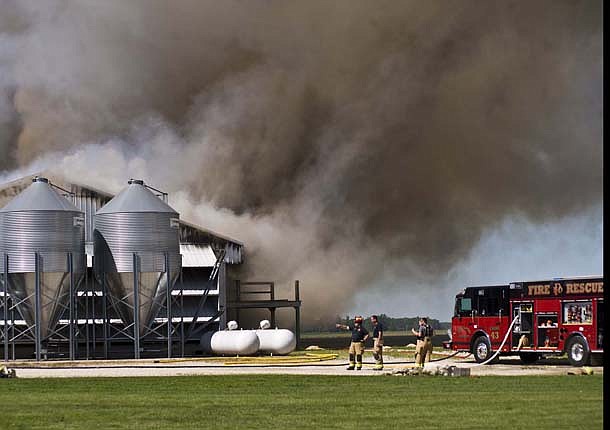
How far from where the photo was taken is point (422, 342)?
37.5 meters

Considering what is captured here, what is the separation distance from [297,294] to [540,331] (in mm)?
22820

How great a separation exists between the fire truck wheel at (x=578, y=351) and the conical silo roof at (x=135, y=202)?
21.2 meters

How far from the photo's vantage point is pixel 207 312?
61250mm

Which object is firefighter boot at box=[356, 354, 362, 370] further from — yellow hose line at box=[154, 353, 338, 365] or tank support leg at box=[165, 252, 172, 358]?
tank support leg at box=[165, 252, 172, 358]

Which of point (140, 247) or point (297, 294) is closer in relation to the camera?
point (140, 247)

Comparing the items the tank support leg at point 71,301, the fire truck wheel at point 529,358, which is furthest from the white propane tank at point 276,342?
the fire truck wheel at point 529,358

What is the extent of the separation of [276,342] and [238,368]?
12.9m

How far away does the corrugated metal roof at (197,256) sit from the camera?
201ft

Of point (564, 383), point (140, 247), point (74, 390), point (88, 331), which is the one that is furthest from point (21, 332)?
point (564, 383)

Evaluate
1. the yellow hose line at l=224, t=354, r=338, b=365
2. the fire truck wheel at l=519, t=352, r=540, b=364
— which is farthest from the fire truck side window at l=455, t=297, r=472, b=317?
the yellow hose line at l=224, t=354, r=338, b=365

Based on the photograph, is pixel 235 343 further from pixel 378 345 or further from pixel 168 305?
pixel 378 345

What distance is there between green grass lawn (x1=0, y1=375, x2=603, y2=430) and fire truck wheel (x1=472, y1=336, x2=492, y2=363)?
38.1 ft

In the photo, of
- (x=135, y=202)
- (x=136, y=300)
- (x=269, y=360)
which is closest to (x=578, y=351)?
(x=269, y=360)

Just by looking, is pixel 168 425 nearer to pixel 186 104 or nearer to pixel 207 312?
pixel 207 312
